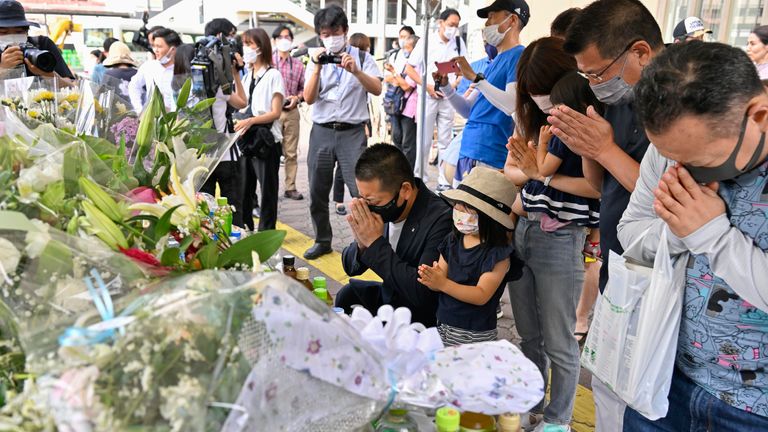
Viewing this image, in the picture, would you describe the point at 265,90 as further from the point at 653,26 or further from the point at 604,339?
the point at 604,339

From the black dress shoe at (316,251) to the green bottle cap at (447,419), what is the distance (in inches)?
150

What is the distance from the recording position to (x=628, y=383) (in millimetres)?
1533

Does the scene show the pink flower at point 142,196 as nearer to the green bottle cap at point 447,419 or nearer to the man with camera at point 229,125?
the green bottle cap at point 447,419

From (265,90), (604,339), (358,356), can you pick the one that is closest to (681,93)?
(604,339)

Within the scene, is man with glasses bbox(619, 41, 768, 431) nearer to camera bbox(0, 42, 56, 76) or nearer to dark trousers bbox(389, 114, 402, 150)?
camera bbox(0, 42, 56, 76)

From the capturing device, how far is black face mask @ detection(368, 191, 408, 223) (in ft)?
8.41

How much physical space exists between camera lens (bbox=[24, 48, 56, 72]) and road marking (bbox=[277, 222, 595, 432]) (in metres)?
1.89

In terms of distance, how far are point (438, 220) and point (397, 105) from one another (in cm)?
486

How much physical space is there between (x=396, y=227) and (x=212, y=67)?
2.48m

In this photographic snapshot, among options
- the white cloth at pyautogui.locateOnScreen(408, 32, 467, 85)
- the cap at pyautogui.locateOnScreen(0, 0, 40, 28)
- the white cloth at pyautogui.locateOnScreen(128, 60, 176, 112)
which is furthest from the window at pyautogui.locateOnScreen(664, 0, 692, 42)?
the cap at pyautogui.locateOnScreen(0, 0, 40, 28)

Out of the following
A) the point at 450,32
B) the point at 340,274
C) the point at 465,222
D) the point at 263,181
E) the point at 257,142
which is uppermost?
the point at 450,32

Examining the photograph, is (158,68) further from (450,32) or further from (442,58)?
(450,32)

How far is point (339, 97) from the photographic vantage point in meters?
4.72

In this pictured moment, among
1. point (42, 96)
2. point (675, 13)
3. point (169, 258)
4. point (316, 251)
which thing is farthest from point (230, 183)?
point (675, 13)
